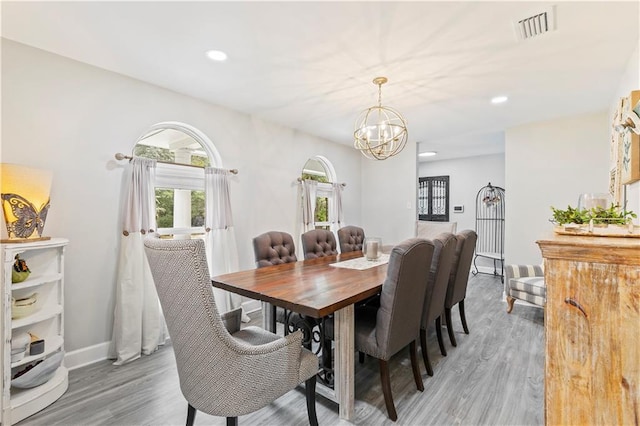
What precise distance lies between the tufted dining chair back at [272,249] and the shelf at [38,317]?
4.71 feet

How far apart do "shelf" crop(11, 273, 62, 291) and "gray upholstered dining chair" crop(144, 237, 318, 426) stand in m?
1.26

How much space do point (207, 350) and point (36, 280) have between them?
62.4 inches

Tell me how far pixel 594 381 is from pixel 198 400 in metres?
1.54

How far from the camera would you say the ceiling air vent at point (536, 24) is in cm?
176

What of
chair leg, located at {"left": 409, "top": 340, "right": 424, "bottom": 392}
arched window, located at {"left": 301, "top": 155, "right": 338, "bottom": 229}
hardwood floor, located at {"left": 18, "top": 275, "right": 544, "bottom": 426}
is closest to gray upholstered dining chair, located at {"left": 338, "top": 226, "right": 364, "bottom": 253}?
arched window, located at {"left": 301, "top": 155, "right": 338, "bottom": 229}

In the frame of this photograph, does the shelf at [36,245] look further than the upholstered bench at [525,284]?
No

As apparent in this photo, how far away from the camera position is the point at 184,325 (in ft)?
4.00

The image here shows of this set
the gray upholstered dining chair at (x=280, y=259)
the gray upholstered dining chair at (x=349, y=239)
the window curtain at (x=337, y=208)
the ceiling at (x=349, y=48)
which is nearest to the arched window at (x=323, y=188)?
the window curtain at (x=337, y=208)

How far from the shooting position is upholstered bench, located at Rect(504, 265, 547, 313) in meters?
3.27

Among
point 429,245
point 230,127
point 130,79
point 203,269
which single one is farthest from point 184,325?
point 230,127

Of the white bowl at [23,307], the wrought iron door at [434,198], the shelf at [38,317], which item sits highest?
the wrought iron door at [434,198]

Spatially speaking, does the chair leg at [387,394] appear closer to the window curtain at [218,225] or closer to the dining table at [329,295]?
the dining table at [329,295]

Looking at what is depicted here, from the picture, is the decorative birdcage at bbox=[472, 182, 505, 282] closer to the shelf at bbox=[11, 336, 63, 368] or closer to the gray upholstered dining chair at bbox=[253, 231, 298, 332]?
the gray upholstered dining chair at bbox=[253, 231, 298, 332]

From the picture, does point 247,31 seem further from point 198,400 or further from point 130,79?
point 198,400
